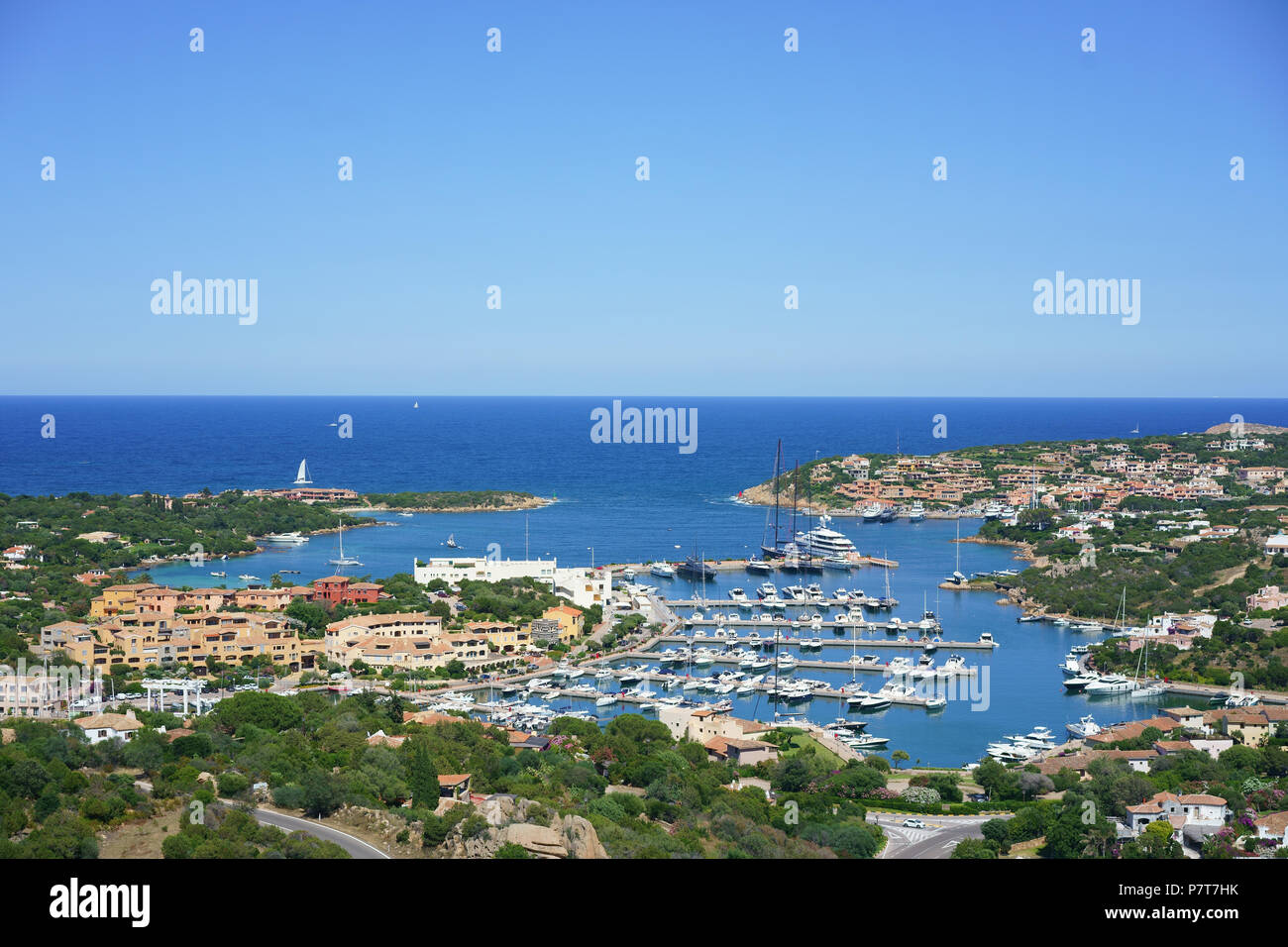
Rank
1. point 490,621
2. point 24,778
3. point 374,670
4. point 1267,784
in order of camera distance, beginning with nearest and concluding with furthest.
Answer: point 24,778, point 1267,784, point 374,670, point 490,621

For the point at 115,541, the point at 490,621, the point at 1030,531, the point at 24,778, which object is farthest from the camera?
the point at 1030,531

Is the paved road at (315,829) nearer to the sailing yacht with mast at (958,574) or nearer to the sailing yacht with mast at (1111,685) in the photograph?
the sailing yacht with mast at (1111,685)

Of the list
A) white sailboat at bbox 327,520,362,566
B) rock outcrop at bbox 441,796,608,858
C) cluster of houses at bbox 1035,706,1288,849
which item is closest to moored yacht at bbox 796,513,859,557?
white sailboat at bbox 327,520,362,566

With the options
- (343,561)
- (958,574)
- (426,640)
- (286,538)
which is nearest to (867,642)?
(958,574)

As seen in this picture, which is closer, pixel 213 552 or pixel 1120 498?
pixel 213 552

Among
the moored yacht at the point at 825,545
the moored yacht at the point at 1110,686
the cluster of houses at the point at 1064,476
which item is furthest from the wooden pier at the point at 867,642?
the cluster of houses at the point at 1064,476
